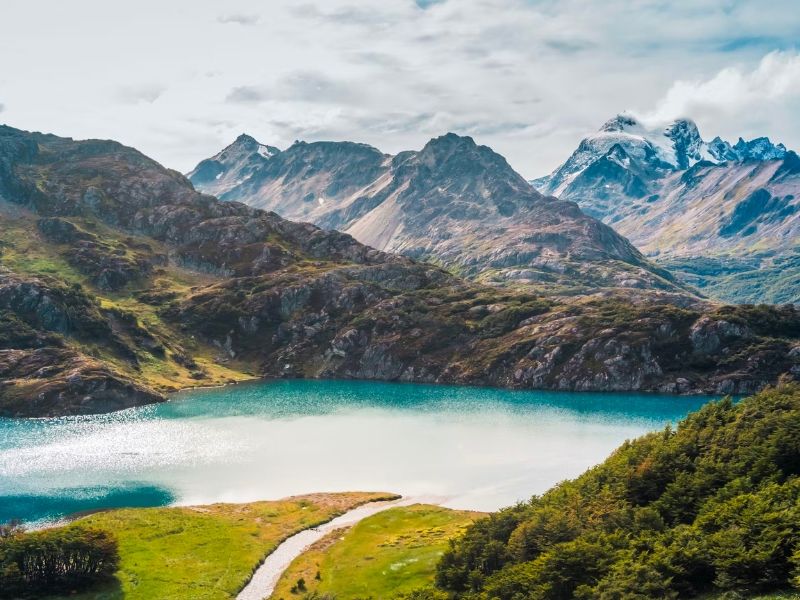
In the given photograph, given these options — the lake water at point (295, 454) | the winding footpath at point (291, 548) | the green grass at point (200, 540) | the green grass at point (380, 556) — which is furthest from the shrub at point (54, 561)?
the lake water at point (295, 454)

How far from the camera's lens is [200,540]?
86.8 meters

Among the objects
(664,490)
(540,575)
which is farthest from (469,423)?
(540,575)

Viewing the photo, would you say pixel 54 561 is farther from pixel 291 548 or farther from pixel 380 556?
pixel 380 556

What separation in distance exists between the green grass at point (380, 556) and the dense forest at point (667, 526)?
1123 centimetres

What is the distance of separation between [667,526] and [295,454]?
333 feet

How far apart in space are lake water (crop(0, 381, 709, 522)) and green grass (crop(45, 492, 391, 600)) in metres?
11.2

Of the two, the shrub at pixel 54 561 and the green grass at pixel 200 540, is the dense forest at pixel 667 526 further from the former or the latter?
the shrub at pixel 54 561

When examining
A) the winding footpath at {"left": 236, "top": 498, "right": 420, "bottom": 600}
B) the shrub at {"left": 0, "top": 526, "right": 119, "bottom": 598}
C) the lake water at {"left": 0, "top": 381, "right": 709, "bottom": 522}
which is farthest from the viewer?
the lake water at {"left": 0, "top": 381, "right": 709, "bottom": 522}

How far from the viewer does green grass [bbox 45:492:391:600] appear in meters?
71.3

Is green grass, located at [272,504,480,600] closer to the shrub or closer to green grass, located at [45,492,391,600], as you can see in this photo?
green grass, located at [45,492,391,600]

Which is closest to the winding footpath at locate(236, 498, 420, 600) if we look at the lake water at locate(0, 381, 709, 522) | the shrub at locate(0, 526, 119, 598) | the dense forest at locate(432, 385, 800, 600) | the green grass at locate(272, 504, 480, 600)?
the green grass at locate(272, 504, 480, 600)

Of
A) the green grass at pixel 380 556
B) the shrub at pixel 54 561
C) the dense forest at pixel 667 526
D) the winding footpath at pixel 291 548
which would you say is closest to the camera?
the dense forest at pixel 667 526

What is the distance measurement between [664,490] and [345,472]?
258ft

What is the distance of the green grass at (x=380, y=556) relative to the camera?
71.3m
